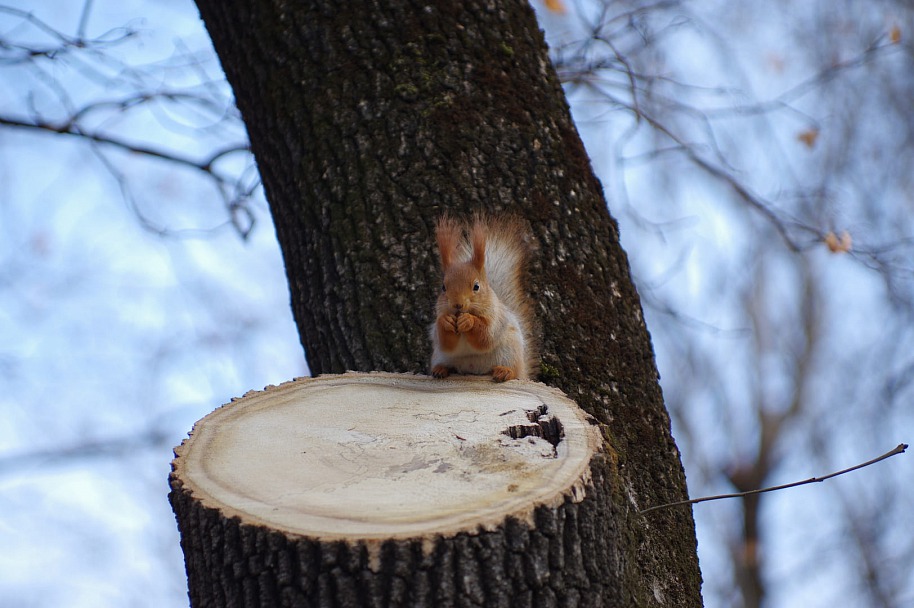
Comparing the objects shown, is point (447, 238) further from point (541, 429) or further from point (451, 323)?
point (541, 429)

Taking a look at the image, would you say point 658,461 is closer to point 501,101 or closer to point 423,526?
point 423,526

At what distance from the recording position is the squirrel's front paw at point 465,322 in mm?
2121

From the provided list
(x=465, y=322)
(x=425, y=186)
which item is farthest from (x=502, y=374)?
(x=425, y=186)

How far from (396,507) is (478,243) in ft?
2.96

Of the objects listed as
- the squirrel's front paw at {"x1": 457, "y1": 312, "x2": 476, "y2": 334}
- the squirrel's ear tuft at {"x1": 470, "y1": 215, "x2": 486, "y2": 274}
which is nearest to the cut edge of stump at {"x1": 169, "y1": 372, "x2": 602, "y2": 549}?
the squirrel's front paw at {"x1": 457, "y1": 312, "x2": 476, "y2": 334}

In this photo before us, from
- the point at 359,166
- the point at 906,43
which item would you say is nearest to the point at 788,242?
the point at 359,166

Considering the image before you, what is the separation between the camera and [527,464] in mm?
1530

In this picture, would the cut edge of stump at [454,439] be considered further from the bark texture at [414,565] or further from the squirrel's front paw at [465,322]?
the squirrel's front paw at [465,322]

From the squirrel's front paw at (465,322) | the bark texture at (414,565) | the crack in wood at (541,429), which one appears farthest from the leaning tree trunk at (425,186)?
the bark texture at (414,565)

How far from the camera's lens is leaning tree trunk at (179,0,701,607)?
2.09 meters

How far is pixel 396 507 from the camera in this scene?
1.40 meters

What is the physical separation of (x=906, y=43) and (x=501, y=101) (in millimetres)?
5147

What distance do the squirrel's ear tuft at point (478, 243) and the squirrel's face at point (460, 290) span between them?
25 millimetres

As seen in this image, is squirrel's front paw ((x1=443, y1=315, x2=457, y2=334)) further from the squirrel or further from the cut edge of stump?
the cut edge of stump
